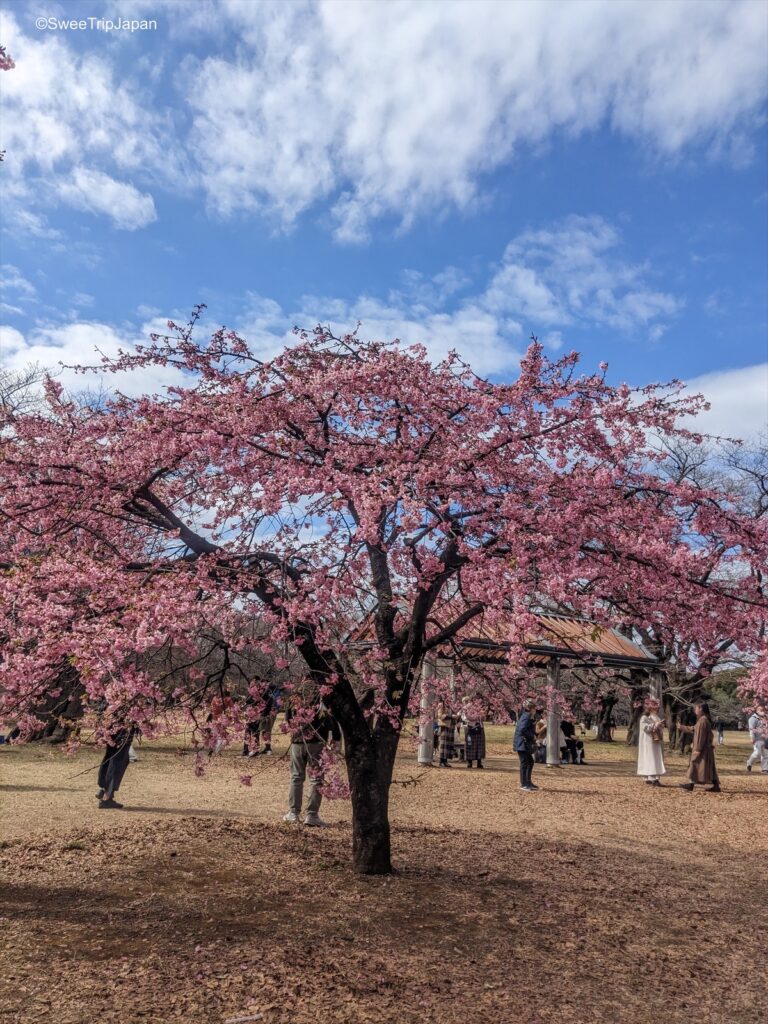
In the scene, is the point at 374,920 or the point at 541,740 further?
the point at 541,740

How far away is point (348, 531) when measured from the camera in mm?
6418

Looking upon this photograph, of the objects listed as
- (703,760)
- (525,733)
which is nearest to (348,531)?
(525,733)

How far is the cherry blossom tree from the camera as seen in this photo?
5.84 metres

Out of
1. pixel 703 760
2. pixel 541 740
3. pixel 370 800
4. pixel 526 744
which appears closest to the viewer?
pixel 370 800

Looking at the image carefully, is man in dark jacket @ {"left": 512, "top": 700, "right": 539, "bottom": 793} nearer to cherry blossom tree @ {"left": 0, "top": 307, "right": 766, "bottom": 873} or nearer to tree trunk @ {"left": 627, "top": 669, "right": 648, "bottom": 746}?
cherry blossom tree @ {"left": 0, "top": 307, "right": 766, "bottom": 873}

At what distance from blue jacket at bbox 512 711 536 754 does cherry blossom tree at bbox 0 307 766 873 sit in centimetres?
742

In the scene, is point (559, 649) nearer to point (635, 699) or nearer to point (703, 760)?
point (703, 760)

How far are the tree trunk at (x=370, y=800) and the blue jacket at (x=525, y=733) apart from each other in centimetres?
757

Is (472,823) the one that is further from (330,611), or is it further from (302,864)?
(330,611)

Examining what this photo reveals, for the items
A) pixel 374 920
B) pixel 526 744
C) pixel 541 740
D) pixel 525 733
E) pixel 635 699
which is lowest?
pixel 374 920

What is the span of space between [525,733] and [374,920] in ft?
30.3

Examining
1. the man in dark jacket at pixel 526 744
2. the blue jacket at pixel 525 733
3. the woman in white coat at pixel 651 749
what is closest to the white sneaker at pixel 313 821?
the man in dark jacket at pixel 526 744

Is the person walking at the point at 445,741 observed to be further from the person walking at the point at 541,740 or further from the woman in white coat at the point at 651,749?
the woman in white coat at the point at 651,749

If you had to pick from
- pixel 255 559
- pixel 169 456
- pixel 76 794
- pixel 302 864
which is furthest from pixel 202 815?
pixel 169 456
